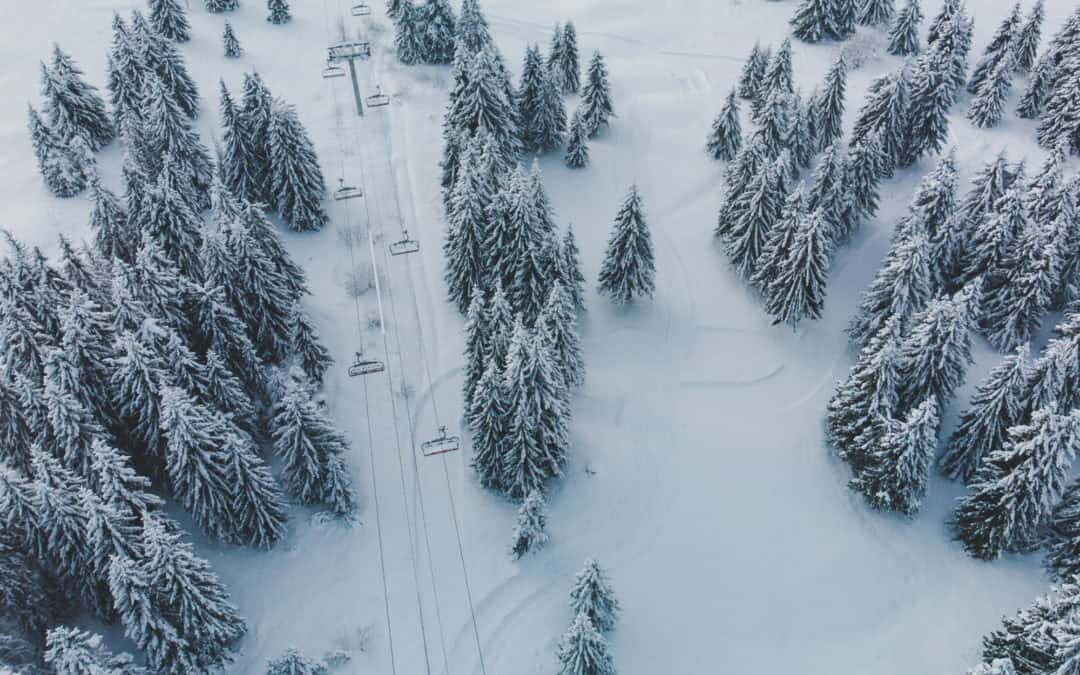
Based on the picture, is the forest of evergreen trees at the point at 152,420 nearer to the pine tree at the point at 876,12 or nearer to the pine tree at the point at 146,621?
the pine tree at the point at 146,621

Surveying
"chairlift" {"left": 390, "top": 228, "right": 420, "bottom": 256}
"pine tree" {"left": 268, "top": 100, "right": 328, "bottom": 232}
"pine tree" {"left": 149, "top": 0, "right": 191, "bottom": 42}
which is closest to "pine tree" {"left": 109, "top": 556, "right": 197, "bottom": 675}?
"chairlift" {"left": 390, "top": 228, "right": 420, "bottom": 256}

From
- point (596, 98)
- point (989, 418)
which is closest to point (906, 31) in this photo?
point (596, 98)

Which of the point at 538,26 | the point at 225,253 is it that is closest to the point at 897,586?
the point at 225,253

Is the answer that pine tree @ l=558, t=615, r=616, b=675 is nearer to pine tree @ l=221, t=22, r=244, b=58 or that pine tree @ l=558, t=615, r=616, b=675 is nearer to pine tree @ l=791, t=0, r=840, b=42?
pine tree @ l=221, t=22, r=244, b=58

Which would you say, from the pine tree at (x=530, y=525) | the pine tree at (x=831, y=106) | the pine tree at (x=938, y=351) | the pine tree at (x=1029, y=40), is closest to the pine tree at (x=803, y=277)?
the pine tree at (x=938, y=351)

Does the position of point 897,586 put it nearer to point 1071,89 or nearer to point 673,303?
point 673,303
